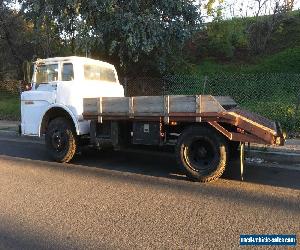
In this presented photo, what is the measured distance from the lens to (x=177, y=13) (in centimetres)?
1695

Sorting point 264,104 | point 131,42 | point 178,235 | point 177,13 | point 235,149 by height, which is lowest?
point 178,235

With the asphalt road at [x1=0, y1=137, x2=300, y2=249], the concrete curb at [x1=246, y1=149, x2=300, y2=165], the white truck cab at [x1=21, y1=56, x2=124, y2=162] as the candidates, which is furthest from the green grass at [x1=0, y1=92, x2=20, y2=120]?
the concrete curb at [x1=246, y1=149, x2=300, y2=165]

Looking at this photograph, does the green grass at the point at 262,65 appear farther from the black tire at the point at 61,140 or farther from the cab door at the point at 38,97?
the black tire at the point at 61,140

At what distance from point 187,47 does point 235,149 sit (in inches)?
708

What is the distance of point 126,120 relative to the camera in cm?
805

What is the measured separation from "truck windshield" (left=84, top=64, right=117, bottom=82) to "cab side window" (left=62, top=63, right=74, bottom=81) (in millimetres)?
331

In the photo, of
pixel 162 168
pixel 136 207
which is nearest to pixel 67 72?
pixel 162 168

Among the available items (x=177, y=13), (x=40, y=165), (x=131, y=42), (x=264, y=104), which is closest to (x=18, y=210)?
(x=40, y=165)

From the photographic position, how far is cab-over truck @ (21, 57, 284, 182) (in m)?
7.05

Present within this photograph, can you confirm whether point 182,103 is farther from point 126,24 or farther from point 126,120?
point 126,24

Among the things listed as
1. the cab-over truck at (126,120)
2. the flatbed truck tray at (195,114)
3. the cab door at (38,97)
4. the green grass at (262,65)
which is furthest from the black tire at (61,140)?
the green grass at (262,65)

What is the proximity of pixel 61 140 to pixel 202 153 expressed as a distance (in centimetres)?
329

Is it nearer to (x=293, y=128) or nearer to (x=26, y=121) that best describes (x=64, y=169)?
(x=26, y=121)

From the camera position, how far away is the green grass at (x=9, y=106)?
19077mm
